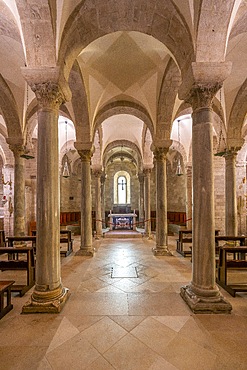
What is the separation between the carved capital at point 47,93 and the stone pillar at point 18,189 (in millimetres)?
5197

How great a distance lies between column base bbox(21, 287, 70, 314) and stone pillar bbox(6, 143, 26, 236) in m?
5.38

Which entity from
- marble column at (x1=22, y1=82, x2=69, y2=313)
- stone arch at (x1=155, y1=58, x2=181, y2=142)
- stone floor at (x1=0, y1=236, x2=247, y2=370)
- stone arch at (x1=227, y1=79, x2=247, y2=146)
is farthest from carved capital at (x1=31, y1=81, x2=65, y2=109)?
stone arch at (x1=227, y1=79, x2=247, y2=146)

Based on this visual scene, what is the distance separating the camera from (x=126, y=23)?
15.8 feet

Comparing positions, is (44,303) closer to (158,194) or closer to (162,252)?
(162,252)

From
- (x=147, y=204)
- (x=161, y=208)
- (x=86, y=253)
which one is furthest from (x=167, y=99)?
(x=147, y=204)

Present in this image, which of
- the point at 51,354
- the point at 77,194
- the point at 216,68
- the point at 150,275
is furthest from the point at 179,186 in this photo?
the point at 51,354

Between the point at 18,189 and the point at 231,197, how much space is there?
27.8 feet

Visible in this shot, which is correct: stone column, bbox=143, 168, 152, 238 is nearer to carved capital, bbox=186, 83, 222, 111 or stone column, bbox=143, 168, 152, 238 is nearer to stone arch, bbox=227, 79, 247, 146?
stone arch, bbox=227, 79, 247, 146

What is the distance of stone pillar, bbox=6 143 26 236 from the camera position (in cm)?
880

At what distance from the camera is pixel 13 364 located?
267 centimetres

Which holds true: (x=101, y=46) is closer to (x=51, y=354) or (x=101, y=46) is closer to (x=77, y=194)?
(x=51, y=354)

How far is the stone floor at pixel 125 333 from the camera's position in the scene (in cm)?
269

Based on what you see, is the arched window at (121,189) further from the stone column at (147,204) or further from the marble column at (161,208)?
the marble column at (161,208)

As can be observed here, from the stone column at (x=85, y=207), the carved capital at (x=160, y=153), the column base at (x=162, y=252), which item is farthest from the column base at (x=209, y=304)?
the carved capital at (x=160, y=153)
